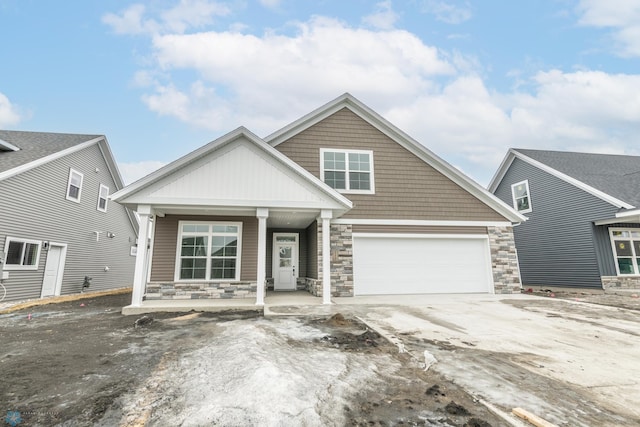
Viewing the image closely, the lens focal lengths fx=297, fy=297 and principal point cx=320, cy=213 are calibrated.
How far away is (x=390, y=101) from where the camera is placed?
2042 centimetres

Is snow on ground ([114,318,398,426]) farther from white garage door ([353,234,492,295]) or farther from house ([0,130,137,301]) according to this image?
house ([0,130,137,301])

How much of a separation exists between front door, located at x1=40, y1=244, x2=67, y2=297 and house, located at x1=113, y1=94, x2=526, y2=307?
227 inches

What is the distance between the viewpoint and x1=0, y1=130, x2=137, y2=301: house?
33.1 feet

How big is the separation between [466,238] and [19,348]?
12063 mm

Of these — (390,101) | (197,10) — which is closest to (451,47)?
Result: (390,101)

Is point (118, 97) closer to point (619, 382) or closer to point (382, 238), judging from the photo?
point (382, 238)

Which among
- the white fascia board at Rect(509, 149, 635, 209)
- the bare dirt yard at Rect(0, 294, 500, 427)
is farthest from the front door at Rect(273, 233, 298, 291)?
the white fascia board at Rect(509, 149, 635, 209)

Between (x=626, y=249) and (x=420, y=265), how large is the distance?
9541 mm

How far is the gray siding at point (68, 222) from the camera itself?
33.3ft

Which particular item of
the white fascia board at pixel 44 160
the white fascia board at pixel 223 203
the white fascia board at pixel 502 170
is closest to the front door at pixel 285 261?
the white fascia board at pixel 223 203

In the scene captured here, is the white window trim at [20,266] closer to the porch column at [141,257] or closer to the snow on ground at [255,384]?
the porch column at [141,257]

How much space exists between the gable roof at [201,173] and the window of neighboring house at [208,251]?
77.6 inches

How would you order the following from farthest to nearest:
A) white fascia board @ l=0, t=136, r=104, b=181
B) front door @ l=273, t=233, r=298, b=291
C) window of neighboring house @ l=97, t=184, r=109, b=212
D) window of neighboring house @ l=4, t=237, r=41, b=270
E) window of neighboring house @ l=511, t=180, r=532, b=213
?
window of neighboring house @ l=511, t=180, r=532, b=213
window of neighboring house @ l=97, t=184, r=109, b=212
front door @ l=273, t=233, r=298, b=291
window of neighboring house @ l=4, t=237, r=41, b=270
white fascia board @ l=0, t=136, r=104, b=181

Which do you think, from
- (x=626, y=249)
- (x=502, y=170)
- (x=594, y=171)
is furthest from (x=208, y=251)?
(x=594, y=171)
